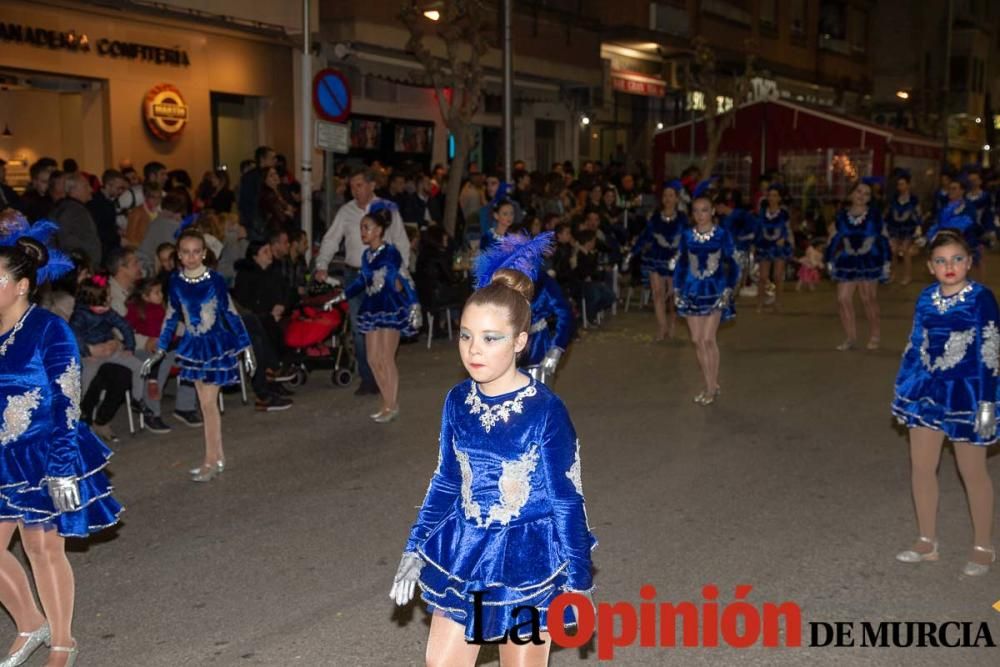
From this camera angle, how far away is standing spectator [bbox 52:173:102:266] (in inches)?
422

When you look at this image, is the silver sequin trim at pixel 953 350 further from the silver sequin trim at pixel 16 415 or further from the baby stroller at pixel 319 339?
the baby stroller at pixel 319 339

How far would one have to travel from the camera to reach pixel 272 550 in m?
6.43

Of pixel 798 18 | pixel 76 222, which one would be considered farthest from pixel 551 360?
pixel 798 18

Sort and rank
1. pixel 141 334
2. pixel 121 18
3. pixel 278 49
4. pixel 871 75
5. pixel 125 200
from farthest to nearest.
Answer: pixel 871 75 → pixel 278 49 → pixel 121 18 → pixel 125 200 → pixel 141 334

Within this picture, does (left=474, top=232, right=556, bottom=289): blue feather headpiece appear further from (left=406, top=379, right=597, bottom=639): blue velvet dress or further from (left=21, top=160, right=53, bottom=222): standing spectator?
(left=21, top=160, right=53, bottom=222): standing spectator

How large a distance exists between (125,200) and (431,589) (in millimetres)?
10309

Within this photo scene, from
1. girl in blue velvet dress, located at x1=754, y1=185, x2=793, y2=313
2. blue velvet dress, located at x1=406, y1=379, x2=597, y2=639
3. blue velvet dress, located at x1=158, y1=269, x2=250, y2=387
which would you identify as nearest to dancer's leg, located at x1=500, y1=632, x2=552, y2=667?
blue velvet dress, located at x1=406, y1=379, x2=597, y2=639

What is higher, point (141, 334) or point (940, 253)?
point (940, 253)

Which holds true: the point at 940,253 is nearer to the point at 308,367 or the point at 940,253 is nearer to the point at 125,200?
the point at 308,367

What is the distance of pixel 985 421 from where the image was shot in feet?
18.8

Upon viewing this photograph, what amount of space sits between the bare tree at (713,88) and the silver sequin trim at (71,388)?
24190 millimetres

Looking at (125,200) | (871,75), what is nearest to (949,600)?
(125,200)

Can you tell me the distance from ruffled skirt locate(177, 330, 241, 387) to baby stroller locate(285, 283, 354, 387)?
9.65 feet

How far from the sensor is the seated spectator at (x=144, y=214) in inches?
484
